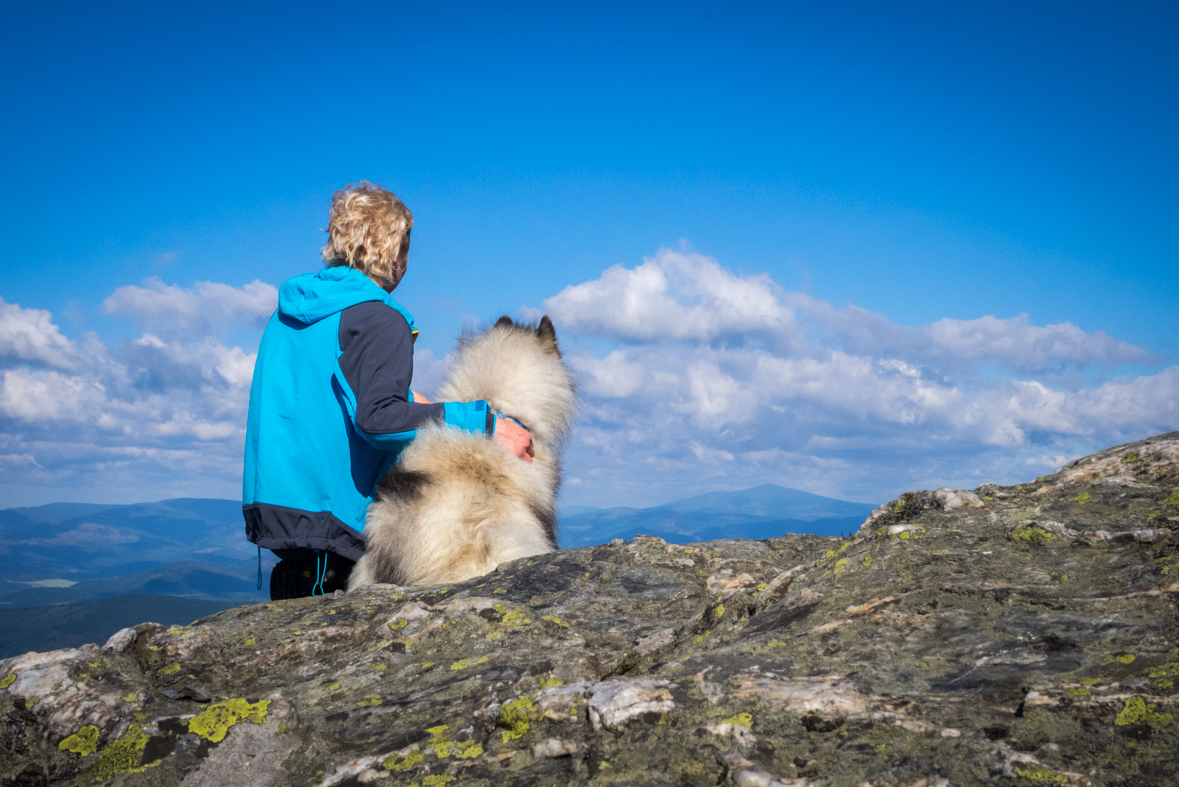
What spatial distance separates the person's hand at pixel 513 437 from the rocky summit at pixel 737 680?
1930 millimetres

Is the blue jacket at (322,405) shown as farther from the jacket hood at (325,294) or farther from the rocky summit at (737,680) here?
the rocky summit at (737,680)

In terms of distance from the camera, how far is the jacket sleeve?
14.2 feet

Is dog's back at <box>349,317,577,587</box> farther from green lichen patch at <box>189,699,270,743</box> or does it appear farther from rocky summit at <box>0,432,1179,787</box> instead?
green lichen patch at <box>189,699,270,743</box>

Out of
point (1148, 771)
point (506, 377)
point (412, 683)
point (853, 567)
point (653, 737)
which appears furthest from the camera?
point (506, 377)

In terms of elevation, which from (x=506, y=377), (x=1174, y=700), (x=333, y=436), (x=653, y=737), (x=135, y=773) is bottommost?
(x=135, y=773)

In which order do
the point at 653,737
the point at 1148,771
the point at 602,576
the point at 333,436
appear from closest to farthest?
the point at 1148,771 → the point at 653,737 → the point at 602,576 → the point at 333,436

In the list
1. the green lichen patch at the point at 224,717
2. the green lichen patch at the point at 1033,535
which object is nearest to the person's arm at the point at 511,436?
the green lichen patch at the point at 224,717

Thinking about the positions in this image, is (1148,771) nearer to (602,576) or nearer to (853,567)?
(853,567)

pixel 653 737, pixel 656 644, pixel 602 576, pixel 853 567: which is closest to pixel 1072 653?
pixel 853 567

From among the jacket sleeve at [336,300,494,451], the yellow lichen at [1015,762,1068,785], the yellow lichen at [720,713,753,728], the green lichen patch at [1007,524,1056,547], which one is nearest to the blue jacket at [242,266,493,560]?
the jacket sleeve at [336,300,494,451]

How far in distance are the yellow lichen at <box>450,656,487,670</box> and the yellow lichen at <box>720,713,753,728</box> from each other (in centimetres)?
120

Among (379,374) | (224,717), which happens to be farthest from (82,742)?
(379,374)

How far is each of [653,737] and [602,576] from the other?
2.17 meters

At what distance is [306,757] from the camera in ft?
6.04
